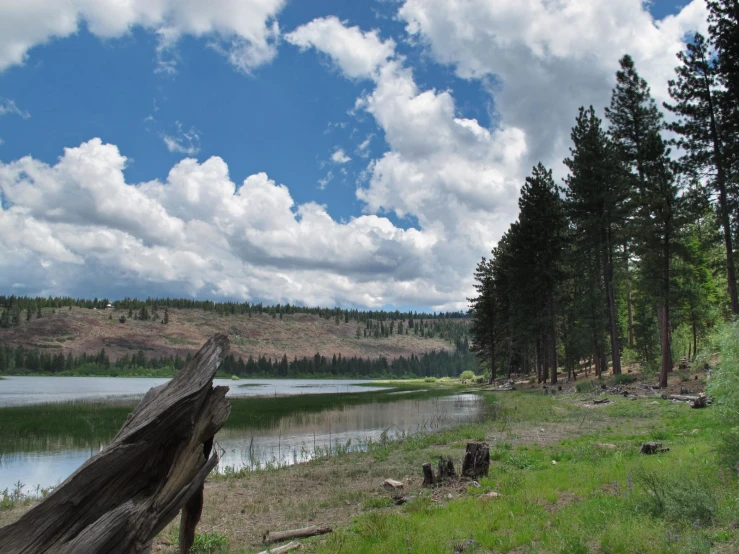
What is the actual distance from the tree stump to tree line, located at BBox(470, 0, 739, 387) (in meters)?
12.8

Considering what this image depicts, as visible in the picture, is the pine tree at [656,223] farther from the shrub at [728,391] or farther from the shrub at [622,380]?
the shrub at [728,391]

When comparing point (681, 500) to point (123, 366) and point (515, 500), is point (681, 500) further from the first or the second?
point (123, 366)

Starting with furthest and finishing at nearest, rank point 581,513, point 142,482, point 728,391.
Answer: point 728,391
point 581,513
point 142,482

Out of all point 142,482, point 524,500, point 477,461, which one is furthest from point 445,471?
point 142,482

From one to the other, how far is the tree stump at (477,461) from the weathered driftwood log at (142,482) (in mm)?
7345

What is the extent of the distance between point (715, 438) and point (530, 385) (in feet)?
138

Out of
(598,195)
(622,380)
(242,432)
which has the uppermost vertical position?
(598,195)

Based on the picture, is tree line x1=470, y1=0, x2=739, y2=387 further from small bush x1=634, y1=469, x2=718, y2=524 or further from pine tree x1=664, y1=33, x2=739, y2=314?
small bush x1=634, y1=469, x2=718, y2=524

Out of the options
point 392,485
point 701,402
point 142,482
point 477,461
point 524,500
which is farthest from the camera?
point 701,402

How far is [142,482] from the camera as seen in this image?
16.6 ft

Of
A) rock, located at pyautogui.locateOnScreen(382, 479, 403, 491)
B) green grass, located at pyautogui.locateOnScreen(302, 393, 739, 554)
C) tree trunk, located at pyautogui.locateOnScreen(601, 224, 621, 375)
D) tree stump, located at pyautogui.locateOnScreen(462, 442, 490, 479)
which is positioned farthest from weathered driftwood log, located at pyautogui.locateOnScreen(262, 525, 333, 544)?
tree trunk, located at pyautogui.locateOnScreen(601, 224, 621, 375)

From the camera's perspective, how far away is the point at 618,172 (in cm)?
3644

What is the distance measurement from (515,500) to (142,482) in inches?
271

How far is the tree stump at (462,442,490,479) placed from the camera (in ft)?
38.6
